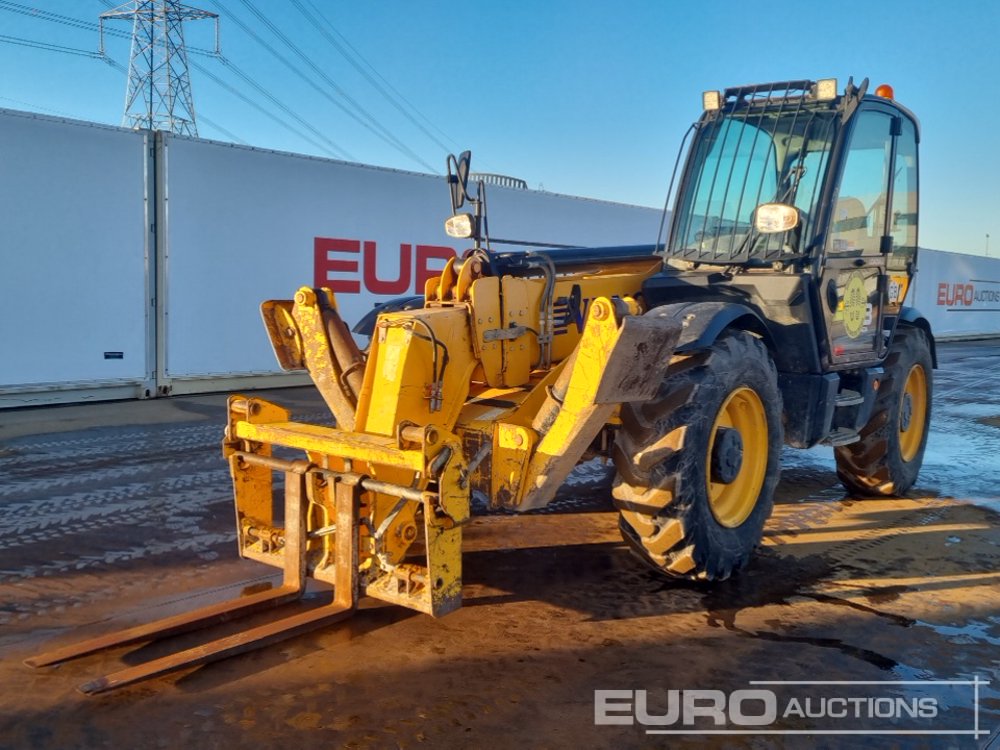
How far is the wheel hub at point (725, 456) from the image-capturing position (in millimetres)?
4105

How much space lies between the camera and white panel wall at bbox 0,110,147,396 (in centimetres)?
863

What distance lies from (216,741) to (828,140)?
14.7 feet

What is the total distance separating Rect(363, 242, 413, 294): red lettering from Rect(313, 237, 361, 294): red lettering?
0.14m

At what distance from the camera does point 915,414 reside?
6.54 m

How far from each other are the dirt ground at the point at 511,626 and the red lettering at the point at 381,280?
5445 millimetres

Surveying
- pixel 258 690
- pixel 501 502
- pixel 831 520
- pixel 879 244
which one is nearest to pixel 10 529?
pixel 258 690

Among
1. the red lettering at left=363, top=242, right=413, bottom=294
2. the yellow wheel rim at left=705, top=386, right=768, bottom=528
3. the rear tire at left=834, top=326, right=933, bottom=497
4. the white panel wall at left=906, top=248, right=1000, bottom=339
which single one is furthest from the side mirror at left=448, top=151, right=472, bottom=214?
the white panel wall at left=906, top=248, right=1000, bottom=339

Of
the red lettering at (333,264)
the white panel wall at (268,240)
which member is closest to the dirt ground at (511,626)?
the white panel wall at (268,240)

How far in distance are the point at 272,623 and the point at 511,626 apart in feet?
3.30

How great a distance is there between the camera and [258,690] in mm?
3057

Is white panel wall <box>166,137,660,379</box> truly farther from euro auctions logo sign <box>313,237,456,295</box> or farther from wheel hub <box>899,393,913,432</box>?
wheel hub <box>899,393,913,432</box>

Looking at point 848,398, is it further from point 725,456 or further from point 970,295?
point 970,295

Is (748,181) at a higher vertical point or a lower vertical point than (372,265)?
higher

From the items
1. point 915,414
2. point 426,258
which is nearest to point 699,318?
point 915,414
